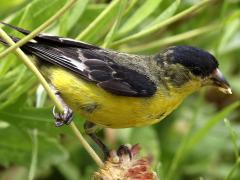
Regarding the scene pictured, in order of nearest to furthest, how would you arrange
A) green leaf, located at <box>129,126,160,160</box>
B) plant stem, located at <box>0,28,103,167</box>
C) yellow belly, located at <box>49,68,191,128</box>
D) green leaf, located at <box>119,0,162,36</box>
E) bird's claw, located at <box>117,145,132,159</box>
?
plant stem, located at <box>0,28,103,167</box>
bird's claw, located at <box>117,145,132,159</box>
yellow belly, located at <box>49,68,191,128</box>
green leaf, located at <box>119,0,162,36</box>
green leaf, located at <box>129,126,160,160</box>

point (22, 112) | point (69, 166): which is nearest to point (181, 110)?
point (69, 166)

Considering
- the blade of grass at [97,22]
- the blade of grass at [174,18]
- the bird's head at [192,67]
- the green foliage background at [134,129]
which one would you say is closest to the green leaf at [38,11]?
the green foliage background at [134,129]

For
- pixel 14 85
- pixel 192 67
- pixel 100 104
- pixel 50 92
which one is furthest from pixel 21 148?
pixel 50 92

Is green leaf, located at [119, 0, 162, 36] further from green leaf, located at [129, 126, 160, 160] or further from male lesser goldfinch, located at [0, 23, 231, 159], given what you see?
green leaf, located at [129, 126, 160, 160]

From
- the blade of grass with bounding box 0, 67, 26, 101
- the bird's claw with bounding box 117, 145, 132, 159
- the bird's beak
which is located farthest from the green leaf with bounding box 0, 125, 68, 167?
the bird's beak

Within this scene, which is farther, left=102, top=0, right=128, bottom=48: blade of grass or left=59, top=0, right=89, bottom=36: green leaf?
left=59, top=0, right=89, bottom=36: green leaf

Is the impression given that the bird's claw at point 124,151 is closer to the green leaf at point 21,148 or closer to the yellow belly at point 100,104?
the yellow belly at point 100,104

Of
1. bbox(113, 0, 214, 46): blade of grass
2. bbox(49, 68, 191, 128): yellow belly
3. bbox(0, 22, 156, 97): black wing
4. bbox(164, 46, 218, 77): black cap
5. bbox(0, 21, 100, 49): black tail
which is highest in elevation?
bbox(113, 0, 214, 46): blade of grass

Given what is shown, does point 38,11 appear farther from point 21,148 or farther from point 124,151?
point 124,151
